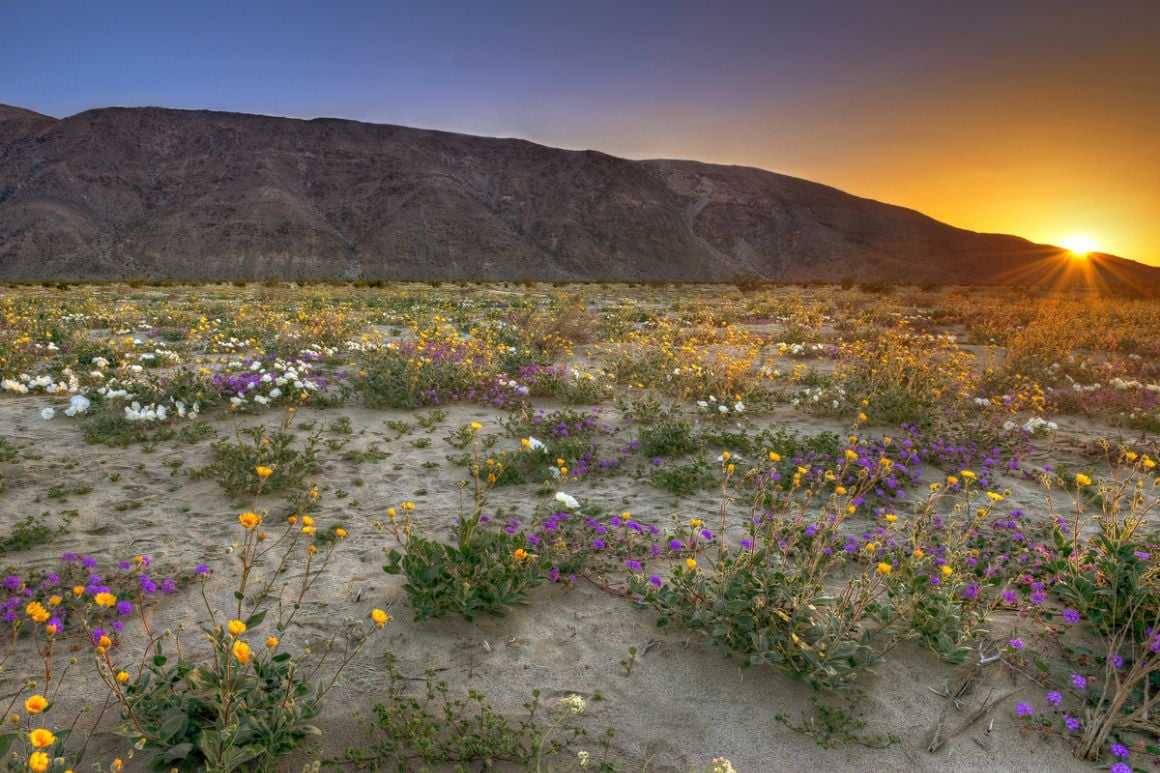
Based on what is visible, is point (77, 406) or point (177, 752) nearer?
point (177, 752)

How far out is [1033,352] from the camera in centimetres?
992

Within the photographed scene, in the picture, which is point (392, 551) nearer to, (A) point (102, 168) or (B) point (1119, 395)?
(B) point (1119, 395)

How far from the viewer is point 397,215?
7744 cm

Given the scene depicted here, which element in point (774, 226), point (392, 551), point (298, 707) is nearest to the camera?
point (298, 707)

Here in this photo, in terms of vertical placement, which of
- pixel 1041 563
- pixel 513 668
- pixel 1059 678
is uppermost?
pixel 1041 563

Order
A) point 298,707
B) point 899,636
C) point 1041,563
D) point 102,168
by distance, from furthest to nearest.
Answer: point 102,168, point 1041,563, point 899,636, point 298,707

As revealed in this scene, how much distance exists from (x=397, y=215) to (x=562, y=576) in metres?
80.7

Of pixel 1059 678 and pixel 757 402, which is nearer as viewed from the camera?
pixel 1059 678

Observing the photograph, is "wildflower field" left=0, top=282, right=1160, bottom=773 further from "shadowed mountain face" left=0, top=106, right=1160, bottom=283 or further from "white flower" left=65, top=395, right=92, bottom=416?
"shadowed mountain face" left=0, top=106, right=1160, bottom=283

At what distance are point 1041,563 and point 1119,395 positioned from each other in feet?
20.0

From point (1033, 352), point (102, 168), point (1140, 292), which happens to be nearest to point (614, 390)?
point (1033, 352)

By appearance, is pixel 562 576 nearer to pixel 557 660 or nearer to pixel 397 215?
pixel 557 660

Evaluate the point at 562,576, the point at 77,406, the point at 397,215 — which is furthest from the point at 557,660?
the point at 397,215

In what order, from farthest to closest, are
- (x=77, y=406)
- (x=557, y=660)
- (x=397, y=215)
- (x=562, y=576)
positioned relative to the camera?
(x=397, y=215)
(x=77, y=406)
(x=562, y=576)
(x=557, y=660)
